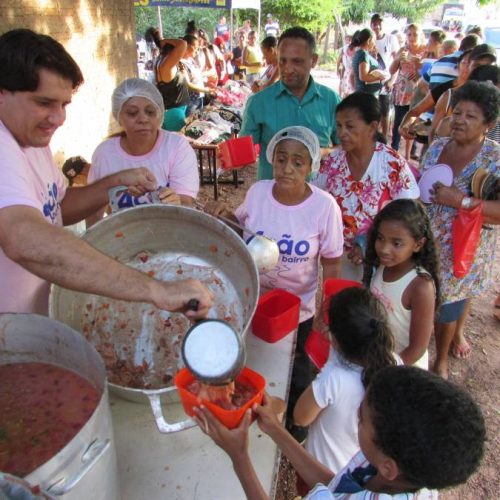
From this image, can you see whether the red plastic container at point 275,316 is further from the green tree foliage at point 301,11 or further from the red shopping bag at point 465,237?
the green tree foliage at point 301,11

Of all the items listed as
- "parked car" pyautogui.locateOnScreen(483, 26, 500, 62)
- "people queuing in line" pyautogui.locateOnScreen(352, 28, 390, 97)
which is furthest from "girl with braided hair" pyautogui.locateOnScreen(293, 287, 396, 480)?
"parked car" pyautogui.locateOnScreen(483, 26, 500, 62)

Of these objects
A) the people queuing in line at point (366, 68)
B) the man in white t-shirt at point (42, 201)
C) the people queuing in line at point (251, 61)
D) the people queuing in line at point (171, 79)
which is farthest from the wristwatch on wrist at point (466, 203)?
the people queuing in line at point (251, 61)

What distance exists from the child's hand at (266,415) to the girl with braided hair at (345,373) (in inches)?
13.2

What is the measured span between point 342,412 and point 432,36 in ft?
26.6

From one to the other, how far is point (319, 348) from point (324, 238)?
1.68 ft

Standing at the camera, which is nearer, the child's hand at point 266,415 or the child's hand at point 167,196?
the child's hand at point 266,415

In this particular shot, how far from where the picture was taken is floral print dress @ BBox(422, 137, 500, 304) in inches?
87.4

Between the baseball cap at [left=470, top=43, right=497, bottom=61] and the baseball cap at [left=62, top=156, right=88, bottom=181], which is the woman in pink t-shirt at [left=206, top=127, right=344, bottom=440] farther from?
the baseball cap at [left=470, top=43, right=497, bottom=61]

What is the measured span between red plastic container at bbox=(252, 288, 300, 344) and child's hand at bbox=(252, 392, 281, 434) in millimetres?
525

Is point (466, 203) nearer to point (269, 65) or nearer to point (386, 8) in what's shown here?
point (269, 65)

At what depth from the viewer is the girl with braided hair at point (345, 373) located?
4.51ft

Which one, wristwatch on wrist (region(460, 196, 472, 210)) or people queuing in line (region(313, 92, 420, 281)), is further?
people queuing in line (region(313, 92, 420, 281))

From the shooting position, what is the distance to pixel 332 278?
2047mm

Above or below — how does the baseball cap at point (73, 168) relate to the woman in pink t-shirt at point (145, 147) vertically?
below
